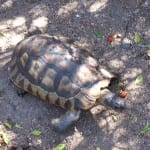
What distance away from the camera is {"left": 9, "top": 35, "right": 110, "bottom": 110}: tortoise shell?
5.55 meters

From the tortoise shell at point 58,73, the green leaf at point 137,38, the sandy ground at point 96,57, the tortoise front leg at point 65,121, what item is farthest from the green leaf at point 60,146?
the green leaf at point 137,38

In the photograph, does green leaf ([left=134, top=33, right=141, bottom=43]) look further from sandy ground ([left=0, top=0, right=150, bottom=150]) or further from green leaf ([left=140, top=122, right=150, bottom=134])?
green leaf ([left=140, top=122, right=150, bottom=134])

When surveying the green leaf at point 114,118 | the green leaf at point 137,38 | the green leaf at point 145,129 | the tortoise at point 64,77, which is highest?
the tortoise at point 64,77

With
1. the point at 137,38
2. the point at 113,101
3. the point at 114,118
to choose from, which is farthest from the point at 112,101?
the point at 137,38

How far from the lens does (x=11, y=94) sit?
5.98 m

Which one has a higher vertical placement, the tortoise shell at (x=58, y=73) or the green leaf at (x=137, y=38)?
the tortoise shell at (x=58, y=73)

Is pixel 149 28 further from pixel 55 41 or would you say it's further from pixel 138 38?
pixel 55 41

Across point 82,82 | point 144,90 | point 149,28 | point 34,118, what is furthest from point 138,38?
point 34,118

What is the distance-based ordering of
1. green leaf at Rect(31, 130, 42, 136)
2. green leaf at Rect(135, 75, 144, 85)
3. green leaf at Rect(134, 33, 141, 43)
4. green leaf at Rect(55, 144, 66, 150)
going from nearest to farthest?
1. green leaf at Rect(55, 144, 66, 150)
2. green leaf at Rect(31, 130, 42, 136)
3. green leaf at Rect(135, 75, 144, 85)
4. green leaf at Rect(134, 33, 141, 43)

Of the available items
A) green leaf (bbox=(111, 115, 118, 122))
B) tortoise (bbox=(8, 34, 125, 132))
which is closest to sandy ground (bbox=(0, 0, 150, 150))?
green leaf (bbox=(111, 115, 118, 122))

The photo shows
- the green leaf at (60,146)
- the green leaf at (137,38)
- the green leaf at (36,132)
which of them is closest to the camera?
the green leaf at (60,146)

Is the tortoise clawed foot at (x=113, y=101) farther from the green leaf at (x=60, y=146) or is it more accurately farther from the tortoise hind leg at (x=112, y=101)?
the green leaf at (x=60, y=146)

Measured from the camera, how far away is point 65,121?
557 centimetres

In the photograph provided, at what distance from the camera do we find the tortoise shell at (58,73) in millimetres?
5547
